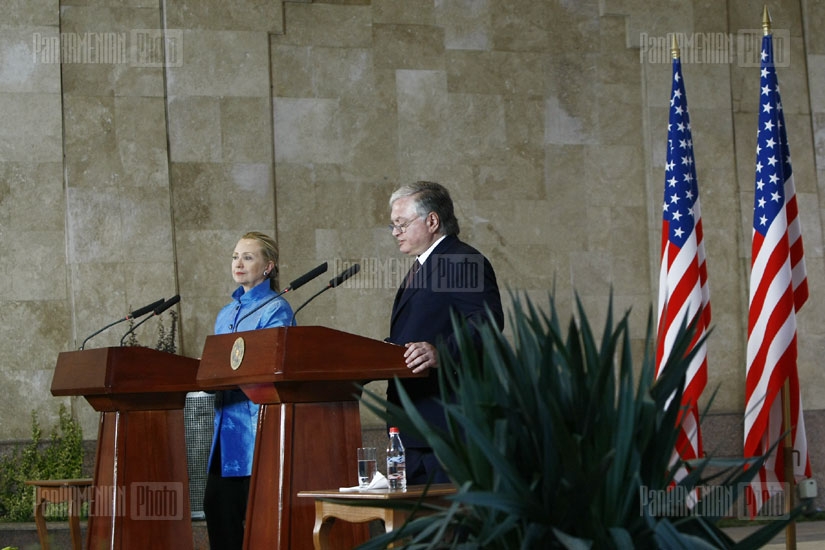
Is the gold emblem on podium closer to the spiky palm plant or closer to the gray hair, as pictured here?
the gray hair

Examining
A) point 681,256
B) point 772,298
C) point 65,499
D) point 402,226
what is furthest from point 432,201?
point 65,499

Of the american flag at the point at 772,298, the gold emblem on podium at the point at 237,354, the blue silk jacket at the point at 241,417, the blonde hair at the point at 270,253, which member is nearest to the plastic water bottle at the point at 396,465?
the gold emblem on podium at the point at 237,354

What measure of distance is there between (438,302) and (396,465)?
0.59 meters

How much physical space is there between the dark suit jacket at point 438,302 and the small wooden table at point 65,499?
113 inches

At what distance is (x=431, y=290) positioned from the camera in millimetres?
3799

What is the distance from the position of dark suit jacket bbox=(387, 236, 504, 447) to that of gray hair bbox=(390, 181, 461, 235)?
0.06 m

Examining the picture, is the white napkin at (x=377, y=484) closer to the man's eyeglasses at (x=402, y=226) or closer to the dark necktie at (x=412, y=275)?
the dark necktie at (x=412, y=275)

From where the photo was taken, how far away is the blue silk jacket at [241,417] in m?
4.36

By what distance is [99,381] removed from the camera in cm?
440

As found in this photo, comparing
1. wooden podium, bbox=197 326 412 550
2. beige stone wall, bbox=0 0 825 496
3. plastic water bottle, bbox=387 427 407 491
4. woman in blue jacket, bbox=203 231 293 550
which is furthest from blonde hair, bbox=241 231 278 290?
beige stone wall, bbox=0 0 825 496

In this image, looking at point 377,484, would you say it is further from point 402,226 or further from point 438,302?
point 402,226

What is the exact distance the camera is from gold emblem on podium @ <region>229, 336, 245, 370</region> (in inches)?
136

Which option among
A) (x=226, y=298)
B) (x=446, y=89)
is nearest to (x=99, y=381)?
(x=226, y=298)

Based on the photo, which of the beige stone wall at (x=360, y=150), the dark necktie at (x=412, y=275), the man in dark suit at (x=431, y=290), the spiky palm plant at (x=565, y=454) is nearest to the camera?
the spiky palm plant at (x=565, y=454)
